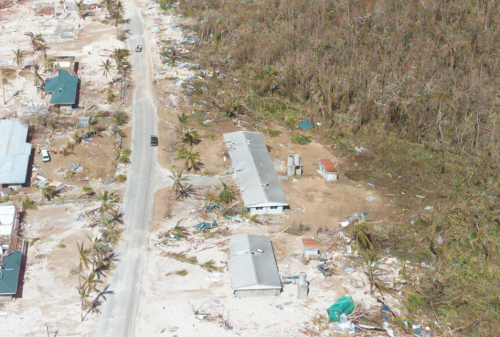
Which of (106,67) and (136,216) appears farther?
(106,67)

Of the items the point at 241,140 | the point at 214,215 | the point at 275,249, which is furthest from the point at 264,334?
the point at 241,140

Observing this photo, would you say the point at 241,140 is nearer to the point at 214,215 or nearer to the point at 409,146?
the point at 214,215

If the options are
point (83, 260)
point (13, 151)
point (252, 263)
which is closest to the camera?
point (252, 263)

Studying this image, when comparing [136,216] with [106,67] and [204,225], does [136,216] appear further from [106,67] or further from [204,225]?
[106,67]

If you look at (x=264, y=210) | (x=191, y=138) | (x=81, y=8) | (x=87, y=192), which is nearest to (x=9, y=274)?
(x=87, y=192)

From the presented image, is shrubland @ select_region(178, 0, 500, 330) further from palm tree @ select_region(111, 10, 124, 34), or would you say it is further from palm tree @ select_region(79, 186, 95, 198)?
palm tree @ select_region(79, 186, 95, 198)

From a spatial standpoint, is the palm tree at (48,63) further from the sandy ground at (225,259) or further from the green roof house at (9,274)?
the green roof house at (9,274)

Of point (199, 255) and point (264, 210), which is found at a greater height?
point (264, 210)
